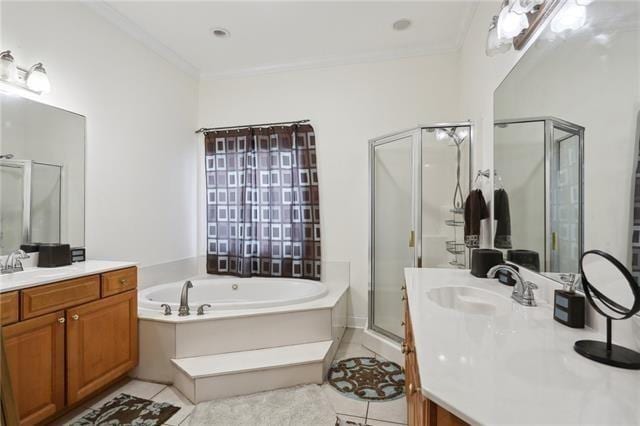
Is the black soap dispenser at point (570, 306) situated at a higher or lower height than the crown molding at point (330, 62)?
lower

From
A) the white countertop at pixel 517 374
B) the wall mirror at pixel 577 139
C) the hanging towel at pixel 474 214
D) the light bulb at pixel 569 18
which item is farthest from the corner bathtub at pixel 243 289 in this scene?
the light bulb at pixel 569 18

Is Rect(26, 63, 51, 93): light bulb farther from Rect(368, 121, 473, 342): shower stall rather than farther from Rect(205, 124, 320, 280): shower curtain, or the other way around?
Rect(368, 121, 473, 342): shower stall

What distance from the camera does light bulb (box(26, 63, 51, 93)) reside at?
191 cm

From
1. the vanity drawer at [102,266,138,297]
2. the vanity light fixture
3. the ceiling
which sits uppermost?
the ceiling

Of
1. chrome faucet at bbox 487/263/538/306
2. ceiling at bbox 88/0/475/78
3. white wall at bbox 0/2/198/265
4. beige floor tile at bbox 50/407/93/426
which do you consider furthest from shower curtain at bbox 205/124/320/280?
chrome faucet at bbox 487/263/538/306

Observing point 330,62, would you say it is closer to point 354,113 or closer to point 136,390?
point 354,113

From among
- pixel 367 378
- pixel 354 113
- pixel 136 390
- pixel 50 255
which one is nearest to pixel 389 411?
pixel 367 378

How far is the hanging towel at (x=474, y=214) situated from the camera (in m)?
2.03

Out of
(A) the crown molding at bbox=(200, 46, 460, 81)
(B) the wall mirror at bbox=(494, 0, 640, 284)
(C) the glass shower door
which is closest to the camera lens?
(B) the wall mirror at bbox=(494, 0, 640, 284)

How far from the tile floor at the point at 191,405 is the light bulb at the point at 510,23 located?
6.90 feet

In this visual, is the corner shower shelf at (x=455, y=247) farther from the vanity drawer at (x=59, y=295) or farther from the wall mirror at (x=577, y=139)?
the vanity drawer at (x=59, y=295)

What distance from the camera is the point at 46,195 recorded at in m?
2.10

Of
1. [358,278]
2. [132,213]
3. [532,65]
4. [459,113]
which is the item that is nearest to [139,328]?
[132,213]

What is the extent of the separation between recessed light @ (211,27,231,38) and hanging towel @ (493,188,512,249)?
2.61m
